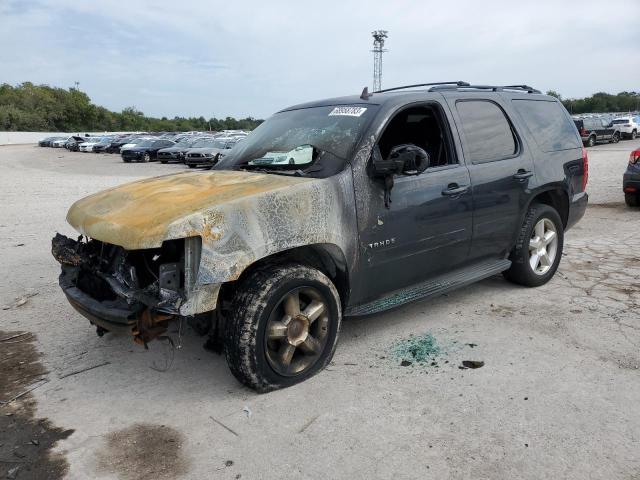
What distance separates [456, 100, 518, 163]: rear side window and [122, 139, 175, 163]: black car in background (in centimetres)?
2908

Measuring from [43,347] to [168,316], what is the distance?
1.73m

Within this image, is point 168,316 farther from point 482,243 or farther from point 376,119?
point 482,243

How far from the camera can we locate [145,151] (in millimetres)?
30953

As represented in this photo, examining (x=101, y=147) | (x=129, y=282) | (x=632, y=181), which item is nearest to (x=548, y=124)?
(x=129, y=282)

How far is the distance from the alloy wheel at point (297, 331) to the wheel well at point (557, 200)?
285 centimetres

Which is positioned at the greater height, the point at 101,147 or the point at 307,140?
the point at 307,140

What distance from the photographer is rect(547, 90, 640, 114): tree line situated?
9494 centimetres

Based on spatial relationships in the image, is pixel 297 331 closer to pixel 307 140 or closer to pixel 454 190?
pixel 307 140

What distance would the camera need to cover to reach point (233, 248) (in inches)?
115

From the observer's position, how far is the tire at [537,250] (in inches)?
192

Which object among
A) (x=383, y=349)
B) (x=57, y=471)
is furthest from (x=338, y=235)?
(x=57, y=471)

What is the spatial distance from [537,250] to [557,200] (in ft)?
2.11

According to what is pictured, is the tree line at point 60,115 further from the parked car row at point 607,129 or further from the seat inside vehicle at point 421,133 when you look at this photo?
the seat inside vehicle at point 421,133

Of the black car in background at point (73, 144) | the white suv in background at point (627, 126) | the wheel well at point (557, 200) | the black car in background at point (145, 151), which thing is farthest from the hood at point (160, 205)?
the black car in background at point (73, 144)
